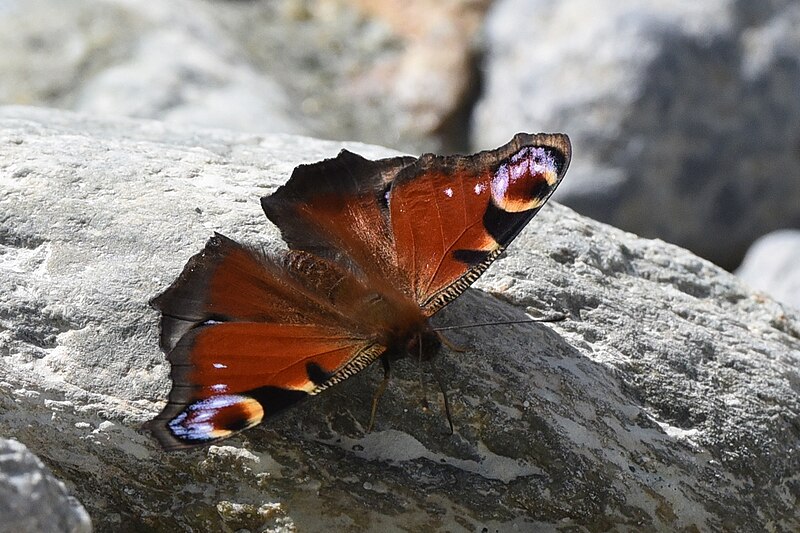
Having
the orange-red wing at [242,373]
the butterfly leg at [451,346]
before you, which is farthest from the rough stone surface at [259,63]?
the orange-red wing at [242,373]

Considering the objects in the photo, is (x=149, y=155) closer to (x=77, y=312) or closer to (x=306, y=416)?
(x=77, y=312)

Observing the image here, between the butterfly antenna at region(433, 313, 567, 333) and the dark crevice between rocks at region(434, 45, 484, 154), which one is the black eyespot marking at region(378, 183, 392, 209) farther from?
the dark crevice between rocks at region(434, 45, 484, 154)

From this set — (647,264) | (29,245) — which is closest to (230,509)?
(29,245)

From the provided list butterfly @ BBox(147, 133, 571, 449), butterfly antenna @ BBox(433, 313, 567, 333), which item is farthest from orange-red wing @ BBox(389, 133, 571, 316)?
butterfly antenna @ BBox(433, 313, 567, 333)

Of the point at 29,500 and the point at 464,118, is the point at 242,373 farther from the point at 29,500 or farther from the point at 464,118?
the point at 464,118

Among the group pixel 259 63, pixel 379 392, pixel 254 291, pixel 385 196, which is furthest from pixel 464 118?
pixel 379 392

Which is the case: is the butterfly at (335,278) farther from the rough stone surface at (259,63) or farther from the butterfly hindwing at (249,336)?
the rough stone surface at (259,63)

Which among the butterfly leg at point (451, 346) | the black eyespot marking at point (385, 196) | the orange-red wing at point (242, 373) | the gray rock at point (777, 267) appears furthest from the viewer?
the gray rock at point (777, 267)

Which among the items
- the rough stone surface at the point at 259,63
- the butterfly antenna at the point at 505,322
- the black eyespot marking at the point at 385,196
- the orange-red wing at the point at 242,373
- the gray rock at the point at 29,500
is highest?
the rough stone surface at the point at 259,63
